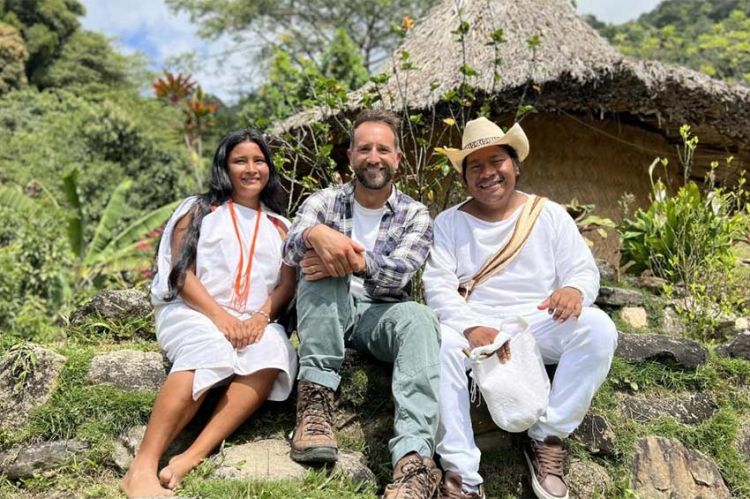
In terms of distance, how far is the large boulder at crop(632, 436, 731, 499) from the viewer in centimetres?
295

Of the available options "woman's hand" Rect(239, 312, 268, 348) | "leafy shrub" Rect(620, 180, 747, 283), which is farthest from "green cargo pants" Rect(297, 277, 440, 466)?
"leafy shrub" Rect(620, 180, 747, 283)

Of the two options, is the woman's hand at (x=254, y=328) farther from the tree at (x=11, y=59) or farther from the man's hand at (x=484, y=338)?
the tree at (x=11, y=59)

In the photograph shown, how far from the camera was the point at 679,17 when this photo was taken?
26.9 metres

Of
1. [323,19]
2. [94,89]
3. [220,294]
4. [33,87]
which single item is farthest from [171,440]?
[94,89]

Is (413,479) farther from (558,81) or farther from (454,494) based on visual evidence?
(558,81)

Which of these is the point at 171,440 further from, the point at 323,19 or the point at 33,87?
the point at 33,87

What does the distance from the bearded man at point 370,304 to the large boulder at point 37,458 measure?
3.16 ft

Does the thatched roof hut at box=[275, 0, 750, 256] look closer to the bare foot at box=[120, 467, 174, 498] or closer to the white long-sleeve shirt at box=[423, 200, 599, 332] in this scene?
the white long-sleeve shirt at box=[423, 200, 599, 332]

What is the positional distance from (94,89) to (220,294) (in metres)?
20.5

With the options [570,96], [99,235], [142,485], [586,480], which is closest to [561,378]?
[586,480]

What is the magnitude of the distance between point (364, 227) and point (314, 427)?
37.3 inches

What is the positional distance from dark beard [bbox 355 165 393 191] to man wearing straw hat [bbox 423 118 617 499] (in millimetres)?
347

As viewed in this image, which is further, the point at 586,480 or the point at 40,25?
the point at 40,25

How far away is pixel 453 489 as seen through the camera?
96.2 inches
